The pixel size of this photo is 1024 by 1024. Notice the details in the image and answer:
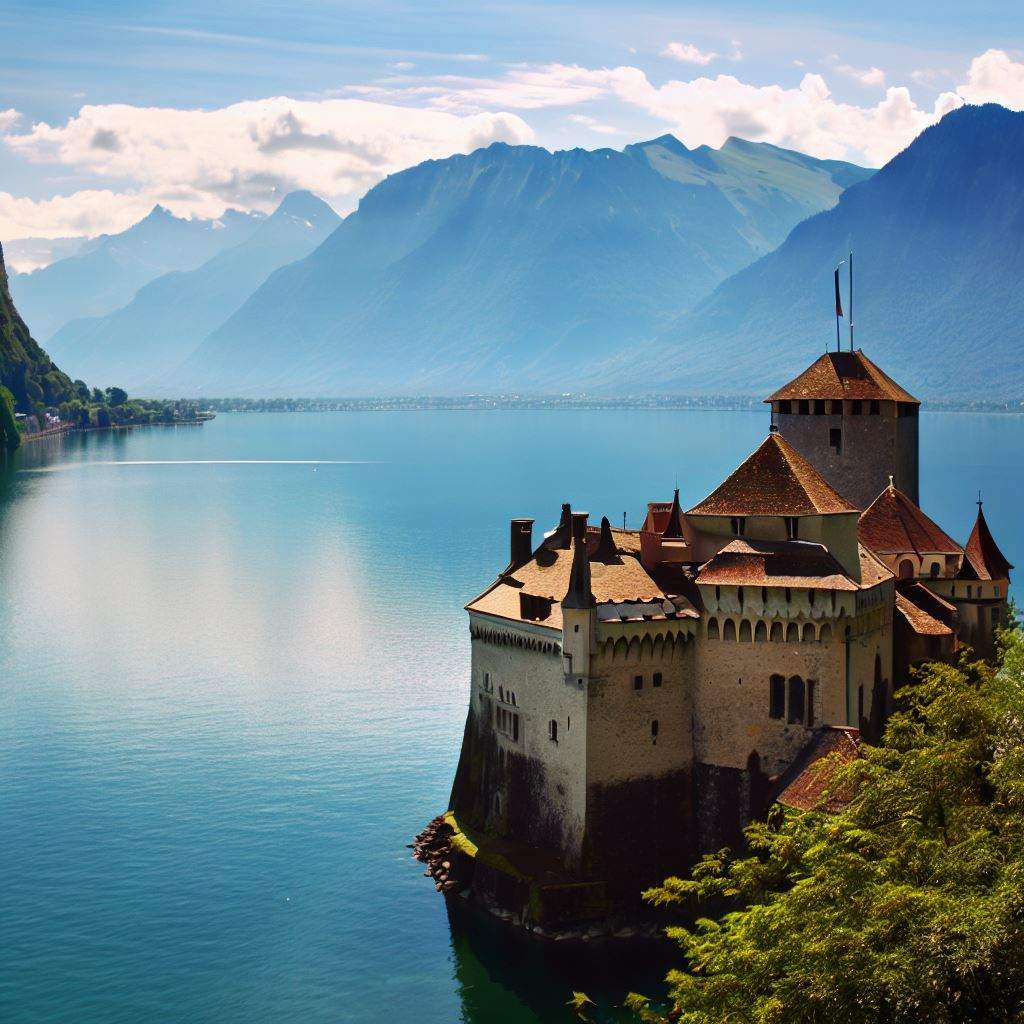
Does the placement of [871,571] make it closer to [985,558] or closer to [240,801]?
[985,558]

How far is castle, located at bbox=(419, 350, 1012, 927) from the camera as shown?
54688mm

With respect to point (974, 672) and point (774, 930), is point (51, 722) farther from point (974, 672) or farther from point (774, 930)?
point (774, 930)

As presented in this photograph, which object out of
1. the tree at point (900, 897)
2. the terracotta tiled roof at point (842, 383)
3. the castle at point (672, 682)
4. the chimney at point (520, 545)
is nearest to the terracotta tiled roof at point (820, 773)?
the castle at point (672, 682)

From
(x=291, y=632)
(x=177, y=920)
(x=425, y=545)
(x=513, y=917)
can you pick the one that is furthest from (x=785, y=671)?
(x=425, y=545)

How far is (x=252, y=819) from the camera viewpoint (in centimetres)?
6969

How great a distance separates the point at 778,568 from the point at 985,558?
51.0 ft

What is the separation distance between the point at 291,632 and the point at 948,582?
56632 mm

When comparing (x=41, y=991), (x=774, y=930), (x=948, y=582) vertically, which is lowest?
(x=41, y=991)

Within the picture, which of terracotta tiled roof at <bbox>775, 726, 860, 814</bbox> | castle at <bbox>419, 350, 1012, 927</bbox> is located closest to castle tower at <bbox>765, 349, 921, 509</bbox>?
castle at <bbox>419, 350, 1012, 927</bbox>

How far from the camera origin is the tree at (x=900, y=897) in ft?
101

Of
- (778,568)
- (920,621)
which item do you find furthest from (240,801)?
(920,621)

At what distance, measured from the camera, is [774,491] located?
191ft

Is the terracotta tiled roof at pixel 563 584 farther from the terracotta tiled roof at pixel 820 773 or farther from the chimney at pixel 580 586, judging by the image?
the terracotta tiled roof at pixel 820 773

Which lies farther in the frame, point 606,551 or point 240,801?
point 240,801
